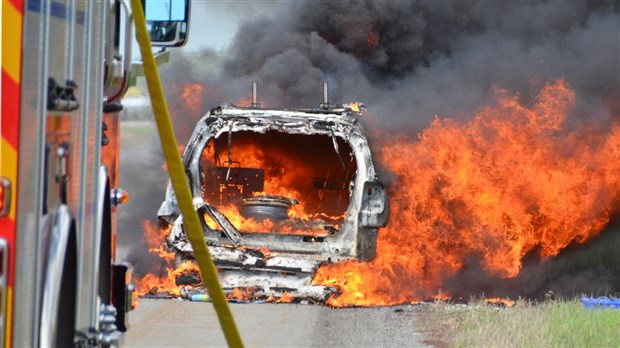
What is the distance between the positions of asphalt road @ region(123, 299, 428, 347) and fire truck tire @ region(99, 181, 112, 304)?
4.04m

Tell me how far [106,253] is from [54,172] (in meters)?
1.53

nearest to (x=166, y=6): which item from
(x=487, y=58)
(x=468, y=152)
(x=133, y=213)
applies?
(x=468, y=152)

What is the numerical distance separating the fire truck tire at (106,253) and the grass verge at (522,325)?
4.20 m

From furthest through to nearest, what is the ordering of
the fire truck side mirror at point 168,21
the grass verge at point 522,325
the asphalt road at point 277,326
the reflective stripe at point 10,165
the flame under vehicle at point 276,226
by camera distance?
the flame under vehicle at point 276,226, the asphalt road at point 277,326, the grass verge at point 522,325, the fire truck side mirror at point 168,21, the reflective stripe at point 10,165

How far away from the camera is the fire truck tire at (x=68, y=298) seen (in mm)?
4211

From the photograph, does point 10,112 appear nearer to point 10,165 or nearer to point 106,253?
point 10,165

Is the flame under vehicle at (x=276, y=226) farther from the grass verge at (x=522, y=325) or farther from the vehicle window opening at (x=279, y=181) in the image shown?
the grass verge at (x=522, y=325)

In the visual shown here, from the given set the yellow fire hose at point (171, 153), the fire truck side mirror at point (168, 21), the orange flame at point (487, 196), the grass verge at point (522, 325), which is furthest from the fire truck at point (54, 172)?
the orange flame at point (487, 196)

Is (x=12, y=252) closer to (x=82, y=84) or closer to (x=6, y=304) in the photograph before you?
(x=6, y=304)

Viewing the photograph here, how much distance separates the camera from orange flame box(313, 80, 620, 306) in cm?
→ 1261

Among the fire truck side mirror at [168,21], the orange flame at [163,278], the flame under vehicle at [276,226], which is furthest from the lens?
Result: the orange flame at [163,278]

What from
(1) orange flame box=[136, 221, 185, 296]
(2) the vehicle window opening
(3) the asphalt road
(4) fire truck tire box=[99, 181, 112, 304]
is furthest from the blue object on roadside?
(4) fire truck tire box=[99, 181, 112, 304]

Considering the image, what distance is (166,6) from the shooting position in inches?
238

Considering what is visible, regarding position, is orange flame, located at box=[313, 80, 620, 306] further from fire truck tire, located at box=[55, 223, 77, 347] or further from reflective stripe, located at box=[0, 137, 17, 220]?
reflective stripe, located at box=[0, 137, 17, 220]
